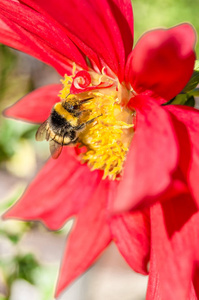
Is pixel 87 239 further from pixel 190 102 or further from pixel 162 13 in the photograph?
pixel 162 13

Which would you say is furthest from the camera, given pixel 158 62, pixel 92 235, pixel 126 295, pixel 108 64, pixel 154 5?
→ pixel 154 5

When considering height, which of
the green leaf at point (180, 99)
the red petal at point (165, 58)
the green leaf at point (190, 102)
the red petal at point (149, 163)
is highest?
the red petal at point (165, 58)

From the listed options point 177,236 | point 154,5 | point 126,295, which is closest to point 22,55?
point 154,5

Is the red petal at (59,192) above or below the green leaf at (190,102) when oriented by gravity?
below

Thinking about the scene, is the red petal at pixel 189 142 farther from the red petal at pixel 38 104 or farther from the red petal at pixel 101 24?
the red petal at pixel 38 104

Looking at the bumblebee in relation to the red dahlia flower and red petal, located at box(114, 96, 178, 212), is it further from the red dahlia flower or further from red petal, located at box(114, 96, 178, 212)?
red petal, located at box(114, 96, 178, 212)

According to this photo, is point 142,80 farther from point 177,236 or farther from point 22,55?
point 22,55

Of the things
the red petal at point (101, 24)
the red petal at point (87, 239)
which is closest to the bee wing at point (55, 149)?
the red petal at point (87, 239)

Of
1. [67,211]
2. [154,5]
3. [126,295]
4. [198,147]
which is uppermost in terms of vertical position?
[198,147]
